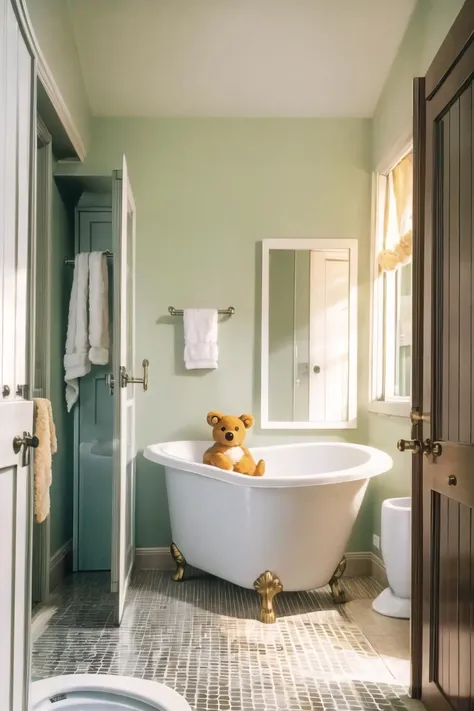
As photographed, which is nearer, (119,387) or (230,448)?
(119,387)

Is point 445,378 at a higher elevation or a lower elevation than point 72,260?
lower

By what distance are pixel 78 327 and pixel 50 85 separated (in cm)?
120

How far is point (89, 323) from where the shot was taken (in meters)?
3.43

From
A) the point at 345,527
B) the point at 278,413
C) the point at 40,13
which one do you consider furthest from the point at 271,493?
the point at 40,13

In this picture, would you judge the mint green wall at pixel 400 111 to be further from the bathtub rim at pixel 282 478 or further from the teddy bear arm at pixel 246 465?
the teddy bear arm at pixel 246 465

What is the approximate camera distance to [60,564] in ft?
11.3

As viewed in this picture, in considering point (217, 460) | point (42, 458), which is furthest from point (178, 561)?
point (42, 458)

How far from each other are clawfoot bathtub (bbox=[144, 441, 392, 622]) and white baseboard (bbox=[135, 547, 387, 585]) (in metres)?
0.46

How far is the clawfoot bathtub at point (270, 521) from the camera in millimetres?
2902

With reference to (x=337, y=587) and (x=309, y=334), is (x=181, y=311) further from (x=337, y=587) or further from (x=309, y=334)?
(x=337, y=587)

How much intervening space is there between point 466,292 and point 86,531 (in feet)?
8.71

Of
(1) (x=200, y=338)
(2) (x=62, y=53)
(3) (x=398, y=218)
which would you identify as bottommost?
(1) (x=200, y=338)

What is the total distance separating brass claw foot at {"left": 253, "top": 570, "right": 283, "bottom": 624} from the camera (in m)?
2.95

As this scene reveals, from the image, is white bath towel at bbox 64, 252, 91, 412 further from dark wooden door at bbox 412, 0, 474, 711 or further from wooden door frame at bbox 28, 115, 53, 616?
dark wooden door at bbox 412, 0, 474, 711
